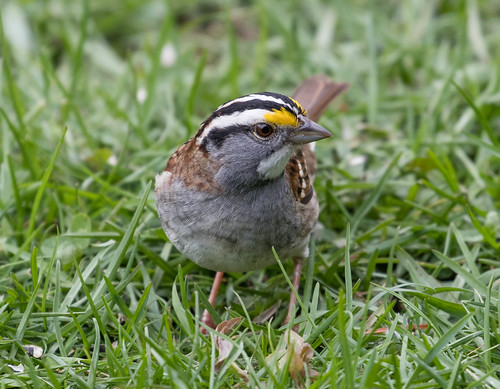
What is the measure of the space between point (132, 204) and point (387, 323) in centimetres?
202

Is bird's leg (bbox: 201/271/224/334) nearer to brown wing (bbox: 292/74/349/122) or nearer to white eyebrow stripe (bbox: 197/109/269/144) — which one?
white eyebrow stripe (bbox: 197/109/269/144)

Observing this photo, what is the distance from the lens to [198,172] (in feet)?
12.8

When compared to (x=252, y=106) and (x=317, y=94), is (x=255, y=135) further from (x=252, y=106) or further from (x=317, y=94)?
(x=317, y=94)

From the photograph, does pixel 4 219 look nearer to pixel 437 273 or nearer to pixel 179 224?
pixel 179 224

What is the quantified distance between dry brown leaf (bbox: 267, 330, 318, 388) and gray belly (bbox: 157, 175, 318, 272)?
0.55 metres

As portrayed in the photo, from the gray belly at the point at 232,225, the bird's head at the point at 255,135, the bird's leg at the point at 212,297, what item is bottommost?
the bird's leg at the point at 212,297

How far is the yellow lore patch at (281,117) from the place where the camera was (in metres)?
3.67

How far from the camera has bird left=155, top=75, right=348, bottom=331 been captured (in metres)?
3.72

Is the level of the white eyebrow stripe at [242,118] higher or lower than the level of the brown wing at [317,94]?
higher

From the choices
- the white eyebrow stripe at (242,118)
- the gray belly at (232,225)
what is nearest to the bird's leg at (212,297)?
the gray belly at (232,225)

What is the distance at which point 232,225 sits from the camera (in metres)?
3.82

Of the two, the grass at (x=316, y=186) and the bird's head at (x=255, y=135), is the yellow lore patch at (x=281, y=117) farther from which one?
the grass at (x=316, y=186)

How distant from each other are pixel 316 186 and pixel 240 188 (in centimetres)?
151

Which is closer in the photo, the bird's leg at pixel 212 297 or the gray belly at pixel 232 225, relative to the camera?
the gray belly at pixel 232 225
